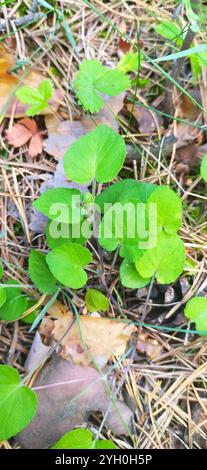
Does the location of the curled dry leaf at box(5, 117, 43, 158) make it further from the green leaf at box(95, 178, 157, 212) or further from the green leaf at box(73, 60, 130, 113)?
the green leaf at box(95, 178, 157, 212)

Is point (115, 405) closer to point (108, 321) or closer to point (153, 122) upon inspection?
point (108, 321)

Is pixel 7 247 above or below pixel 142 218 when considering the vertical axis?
below

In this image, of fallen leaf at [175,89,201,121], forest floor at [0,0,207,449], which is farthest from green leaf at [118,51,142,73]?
fallen leaf at [175,89,201,121]

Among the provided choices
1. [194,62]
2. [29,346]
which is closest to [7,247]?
[29,346]

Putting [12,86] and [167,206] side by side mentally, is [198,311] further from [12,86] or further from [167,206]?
[12,86]

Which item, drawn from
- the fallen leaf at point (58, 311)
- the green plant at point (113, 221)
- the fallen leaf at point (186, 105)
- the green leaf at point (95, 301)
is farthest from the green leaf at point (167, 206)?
the fallen leaf at point (186, 105)

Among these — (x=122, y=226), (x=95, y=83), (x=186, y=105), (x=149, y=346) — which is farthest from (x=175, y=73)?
(x=149, y=346)
